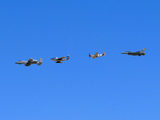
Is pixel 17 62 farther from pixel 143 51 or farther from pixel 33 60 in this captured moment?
pixel 143 51

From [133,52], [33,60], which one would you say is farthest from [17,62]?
[133,52]

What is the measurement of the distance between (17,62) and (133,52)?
64057mm

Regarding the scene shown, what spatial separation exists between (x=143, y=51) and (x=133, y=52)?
5650 millimetres

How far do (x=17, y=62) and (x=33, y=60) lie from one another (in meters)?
10.3

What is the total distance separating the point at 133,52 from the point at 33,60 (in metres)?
54.5

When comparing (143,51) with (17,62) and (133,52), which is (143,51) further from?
(17,62)

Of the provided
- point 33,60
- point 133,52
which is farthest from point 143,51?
point 33,60

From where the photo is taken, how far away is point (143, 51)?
193000mm

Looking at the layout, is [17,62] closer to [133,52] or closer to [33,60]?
[33,60]

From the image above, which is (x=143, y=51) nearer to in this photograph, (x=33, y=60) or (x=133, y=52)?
(x=133, y=52)

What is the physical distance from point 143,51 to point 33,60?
59.5 m

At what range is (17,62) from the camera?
7835 inches

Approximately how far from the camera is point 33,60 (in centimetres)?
19488
